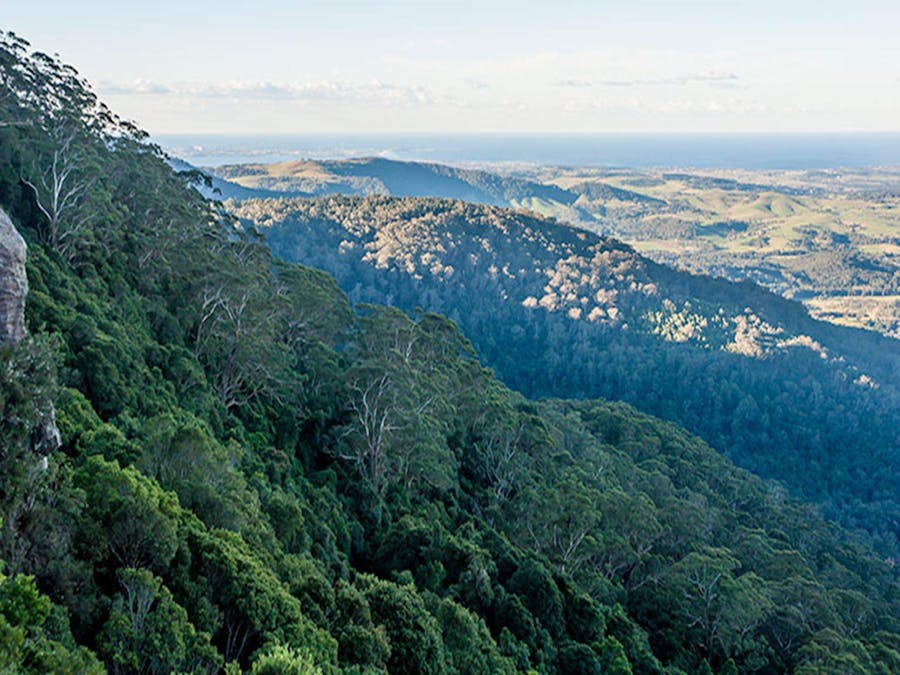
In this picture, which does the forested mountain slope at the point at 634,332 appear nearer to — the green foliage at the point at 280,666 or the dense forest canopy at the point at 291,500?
the dense forest canopy at the point at 291,500

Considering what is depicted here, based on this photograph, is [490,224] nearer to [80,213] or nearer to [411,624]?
[80,213]

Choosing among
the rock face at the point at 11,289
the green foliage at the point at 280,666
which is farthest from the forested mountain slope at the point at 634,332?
the green foliage at the point at 280,666

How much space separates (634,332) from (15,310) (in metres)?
106

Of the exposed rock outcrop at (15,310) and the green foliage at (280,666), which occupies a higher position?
the exposed rock outcrop at (15,310)

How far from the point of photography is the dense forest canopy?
1176cm

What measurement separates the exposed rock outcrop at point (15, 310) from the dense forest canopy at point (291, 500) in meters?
0.36

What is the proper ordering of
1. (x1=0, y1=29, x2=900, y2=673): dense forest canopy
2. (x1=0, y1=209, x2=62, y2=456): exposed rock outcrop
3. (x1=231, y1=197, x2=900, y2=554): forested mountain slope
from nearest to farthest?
(x1=0, y1=29, x2=900, y2=673): dense forest canopy → (x1=0, y1=209, x2=62, y2=456): exposed rock outcrop → (x1=231, y1=197, x2=900, y2=554): forested mountain slope

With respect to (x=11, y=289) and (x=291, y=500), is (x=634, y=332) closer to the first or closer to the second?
(x=291, y=500)

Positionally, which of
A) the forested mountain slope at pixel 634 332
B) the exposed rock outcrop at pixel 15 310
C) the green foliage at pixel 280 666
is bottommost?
the forested mountain slope at pixel 634 332

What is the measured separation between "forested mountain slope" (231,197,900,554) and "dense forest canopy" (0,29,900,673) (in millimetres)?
42939

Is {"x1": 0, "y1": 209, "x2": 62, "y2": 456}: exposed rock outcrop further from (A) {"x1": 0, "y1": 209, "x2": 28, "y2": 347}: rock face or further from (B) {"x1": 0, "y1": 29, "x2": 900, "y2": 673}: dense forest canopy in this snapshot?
(B) {"x1": 0, "y1": 29, "x2": 900, "y2": 673}: dense forest canopy

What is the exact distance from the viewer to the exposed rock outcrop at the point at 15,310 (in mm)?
12461

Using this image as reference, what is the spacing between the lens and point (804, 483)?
3435 inches

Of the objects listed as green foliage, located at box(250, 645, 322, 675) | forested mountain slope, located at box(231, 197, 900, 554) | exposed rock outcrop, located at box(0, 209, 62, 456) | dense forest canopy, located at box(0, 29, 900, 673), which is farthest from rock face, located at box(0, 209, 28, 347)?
forested mountain slope, located at box(231, 197, 900, 554)
